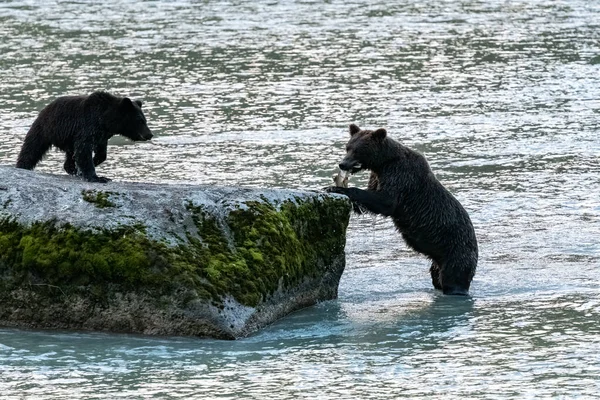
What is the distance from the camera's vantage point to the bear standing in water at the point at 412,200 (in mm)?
10438

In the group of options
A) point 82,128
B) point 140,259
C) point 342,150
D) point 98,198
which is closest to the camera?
point 140,259

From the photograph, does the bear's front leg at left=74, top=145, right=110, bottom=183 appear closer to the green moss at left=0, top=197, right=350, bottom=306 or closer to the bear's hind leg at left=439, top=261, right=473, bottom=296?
the green moss at left=0, top=197, right=350, bottom=306

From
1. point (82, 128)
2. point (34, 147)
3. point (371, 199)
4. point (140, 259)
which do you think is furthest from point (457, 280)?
point (34, 147)

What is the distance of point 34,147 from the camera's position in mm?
10477

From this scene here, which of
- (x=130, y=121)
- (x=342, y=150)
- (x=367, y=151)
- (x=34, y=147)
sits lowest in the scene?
(x=342, y=150)

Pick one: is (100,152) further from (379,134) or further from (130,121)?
(379,134)

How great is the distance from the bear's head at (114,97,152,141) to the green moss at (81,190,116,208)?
1632mm

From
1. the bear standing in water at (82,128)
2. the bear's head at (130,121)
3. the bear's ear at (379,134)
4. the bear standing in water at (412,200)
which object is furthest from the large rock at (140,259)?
the bear's ear at (379,134)

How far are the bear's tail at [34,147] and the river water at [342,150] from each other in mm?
2150

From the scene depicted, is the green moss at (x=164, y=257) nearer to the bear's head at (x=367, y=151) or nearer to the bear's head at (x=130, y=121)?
the bear's head at (x=367, y=151)

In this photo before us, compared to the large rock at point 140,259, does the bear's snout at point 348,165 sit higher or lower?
higher

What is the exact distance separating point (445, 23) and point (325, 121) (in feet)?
31.3

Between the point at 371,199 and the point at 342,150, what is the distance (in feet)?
16.2

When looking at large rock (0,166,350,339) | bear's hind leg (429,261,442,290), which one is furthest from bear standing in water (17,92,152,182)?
bear's hind leg (429,261,442,290)
